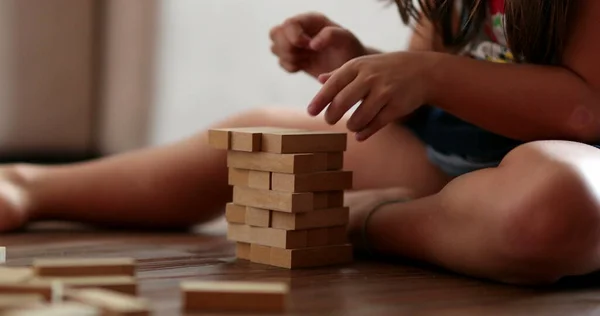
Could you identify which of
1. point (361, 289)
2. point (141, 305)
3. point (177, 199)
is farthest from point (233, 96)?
point (141, 305)

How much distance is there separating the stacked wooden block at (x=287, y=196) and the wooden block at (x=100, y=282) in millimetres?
234

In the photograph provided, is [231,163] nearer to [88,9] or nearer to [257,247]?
[257,247]

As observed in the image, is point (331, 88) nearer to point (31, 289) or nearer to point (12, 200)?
point (31, 289)

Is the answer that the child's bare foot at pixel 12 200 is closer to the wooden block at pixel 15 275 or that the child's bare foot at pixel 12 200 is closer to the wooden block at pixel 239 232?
the wooden block at pixel 239 232

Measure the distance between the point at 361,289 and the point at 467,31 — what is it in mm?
471

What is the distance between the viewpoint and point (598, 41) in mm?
1056

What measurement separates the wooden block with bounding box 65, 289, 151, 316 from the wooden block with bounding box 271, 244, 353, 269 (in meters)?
0.30

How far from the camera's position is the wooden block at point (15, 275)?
31.2 inches

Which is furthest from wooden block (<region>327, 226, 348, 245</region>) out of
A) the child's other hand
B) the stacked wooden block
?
the child's other hand

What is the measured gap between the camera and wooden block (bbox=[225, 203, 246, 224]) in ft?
3.51

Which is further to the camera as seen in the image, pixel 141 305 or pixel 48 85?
pixel 48 85

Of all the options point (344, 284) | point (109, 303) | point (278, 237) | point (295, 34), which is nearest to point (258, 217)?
point (278, 237)

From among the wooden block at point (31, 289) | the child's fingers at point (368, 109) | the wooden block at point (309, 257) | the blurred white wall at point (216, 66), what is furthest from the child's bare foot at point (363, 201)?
the blurred white wall at point (216, 66)

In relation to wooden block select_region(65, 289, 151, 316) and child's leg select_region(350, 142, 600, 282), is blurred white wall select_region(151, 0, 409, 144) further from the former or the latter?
wooden block select_region(65, 289, 151, 316)
